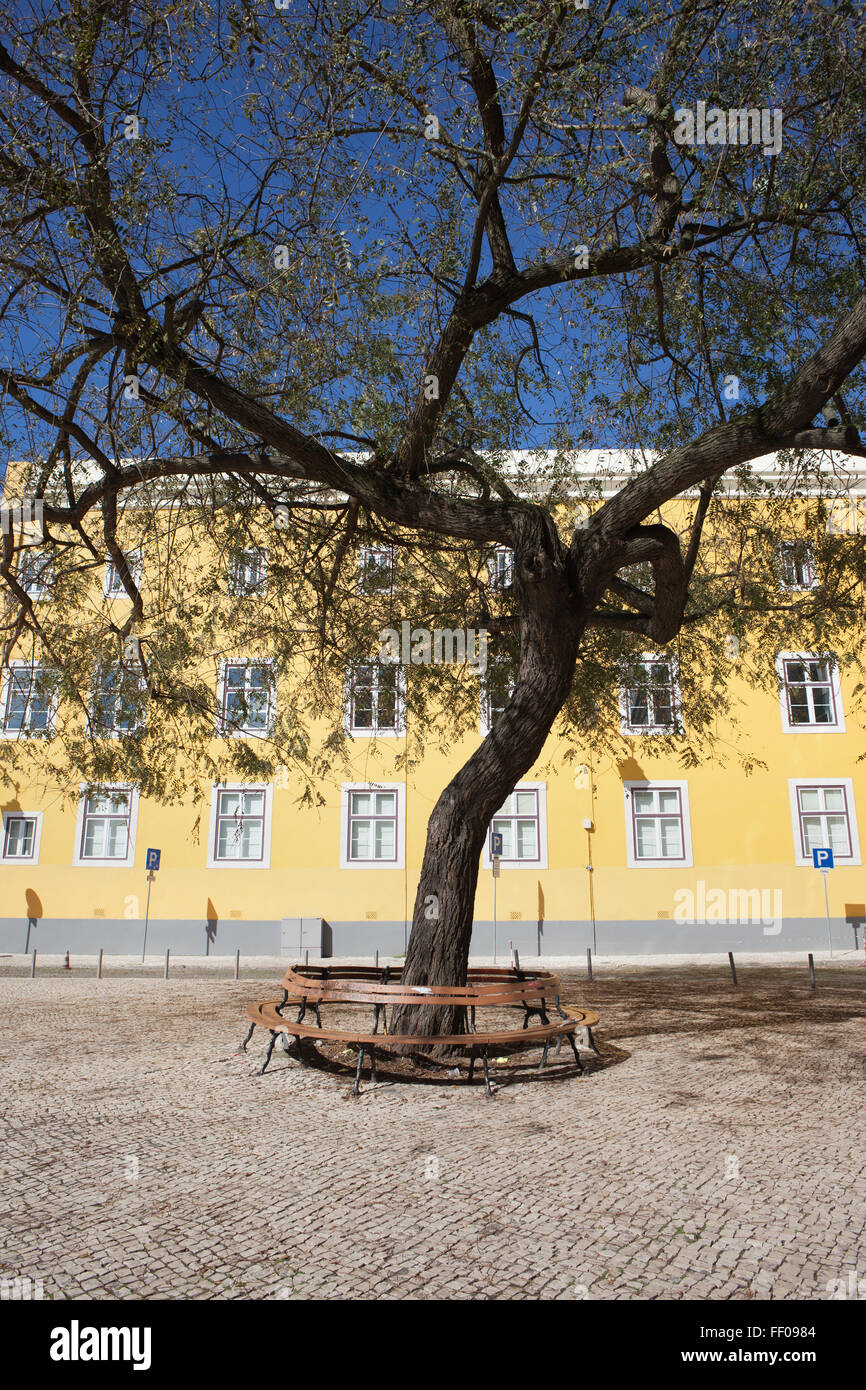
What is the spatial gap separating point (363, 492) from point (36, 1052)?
574 centimetres

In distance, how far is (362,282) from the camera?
870 centimetres

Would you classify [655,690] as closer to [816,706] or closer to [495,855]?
[495,855]

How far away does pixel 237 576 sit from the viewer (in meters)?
11.8

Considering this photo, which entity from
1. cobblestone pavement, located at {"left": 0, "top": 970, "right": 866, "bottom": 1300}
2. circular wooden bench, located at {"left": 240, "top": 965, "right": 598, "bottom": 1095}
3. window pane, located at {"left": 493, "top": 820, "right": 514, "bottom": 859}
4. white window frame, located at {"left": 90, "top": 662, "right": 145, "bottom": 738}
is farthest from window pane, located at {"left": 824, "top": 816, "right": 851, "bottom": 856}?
white window frame, located at {"left": 90, "top": 662, "right": 145, "bottom": 738}

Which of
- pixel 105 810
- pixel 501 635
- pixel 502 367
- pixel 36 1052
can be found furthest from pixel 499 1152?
pixel 105 810

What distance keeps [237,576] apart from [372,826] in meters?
12.9

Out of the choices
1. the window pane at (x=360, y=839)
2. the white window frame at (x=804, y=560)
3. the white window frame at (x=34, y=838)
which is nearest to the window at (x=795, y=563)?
the white window frame at (x=804, y=560)

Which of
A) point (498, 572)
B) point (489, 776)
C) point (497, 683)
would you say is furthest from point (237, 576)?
point (489, 776)

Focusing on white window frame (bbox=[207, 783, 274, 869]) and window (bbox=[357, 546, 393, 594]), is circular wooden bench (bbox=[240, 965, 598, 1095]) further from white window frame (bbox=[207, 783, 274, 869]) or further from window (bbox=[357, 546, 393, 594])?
white window frame (bbox=[207, 783, 274, 869])

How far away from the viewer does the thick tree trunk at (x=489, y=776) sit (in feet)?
26.9

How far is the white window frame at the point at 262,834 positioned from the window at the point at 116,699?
11.6m

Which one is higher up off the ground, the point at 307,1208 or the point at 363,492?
the point at 363,492

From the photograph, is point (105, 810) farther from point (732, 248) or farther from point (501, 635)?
point (732, 248)
